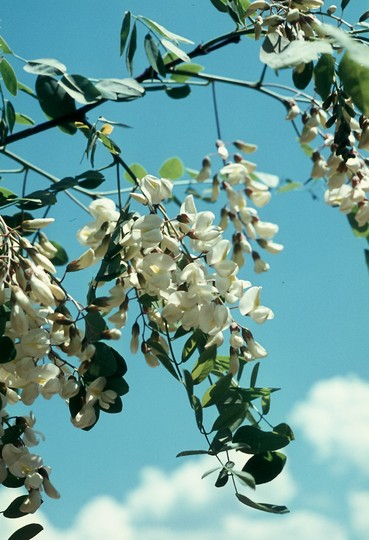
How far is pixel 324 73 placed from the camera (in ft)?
2.52

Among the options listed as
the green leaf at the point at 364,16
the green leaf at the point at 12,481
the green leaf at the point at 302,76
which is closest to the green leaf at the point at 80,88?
the green leaf at the point at 302,76

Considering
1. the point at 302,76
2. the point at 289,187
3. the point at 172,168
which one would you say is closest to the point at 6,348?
the point at 302,76

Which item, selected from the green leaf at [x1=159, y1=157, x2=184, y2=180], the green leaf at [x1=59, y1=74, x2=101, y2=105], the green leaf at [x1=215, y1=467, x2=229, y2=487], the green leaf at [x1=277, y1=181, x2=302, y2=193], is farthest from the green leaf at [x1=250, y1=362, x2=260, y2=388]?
the green leaf at [x1=277, y1=181, x2=302, y2=193]

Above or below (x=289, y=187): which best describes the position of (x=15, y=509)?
below

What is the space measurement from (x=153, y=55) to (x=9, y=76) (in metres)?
0.18

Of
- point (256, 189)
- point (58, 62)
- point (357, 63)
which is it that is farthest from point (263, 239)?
point (357, 63)

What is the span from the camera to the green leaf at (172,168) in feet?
4.70

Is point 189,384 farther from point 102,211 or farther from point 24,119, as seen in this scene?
point 24,119

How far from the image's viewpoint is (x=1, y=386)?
91 cm

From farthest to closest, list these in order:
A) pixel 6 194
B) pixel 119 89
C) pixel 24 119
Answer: pixel 24 119, pixel 6 194, pixel 119 89

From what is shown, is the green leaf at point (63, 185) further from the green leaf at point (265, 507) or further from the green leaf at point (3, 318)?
the green leaf at point (265, 507)

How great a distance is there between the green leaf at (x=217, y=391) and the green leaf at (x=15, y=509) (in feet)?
0.76

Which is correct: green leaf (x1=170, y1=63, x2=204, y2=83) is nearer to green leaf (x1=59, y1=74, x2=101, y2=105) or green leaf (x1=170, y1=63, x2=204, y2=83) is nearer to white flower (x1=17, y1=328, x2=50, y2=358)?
green leaf (x1=59, y1=74, x2=101, y2=105)

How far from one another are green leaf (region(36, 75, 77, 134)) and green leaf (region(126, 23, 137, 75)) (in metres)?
0.08
